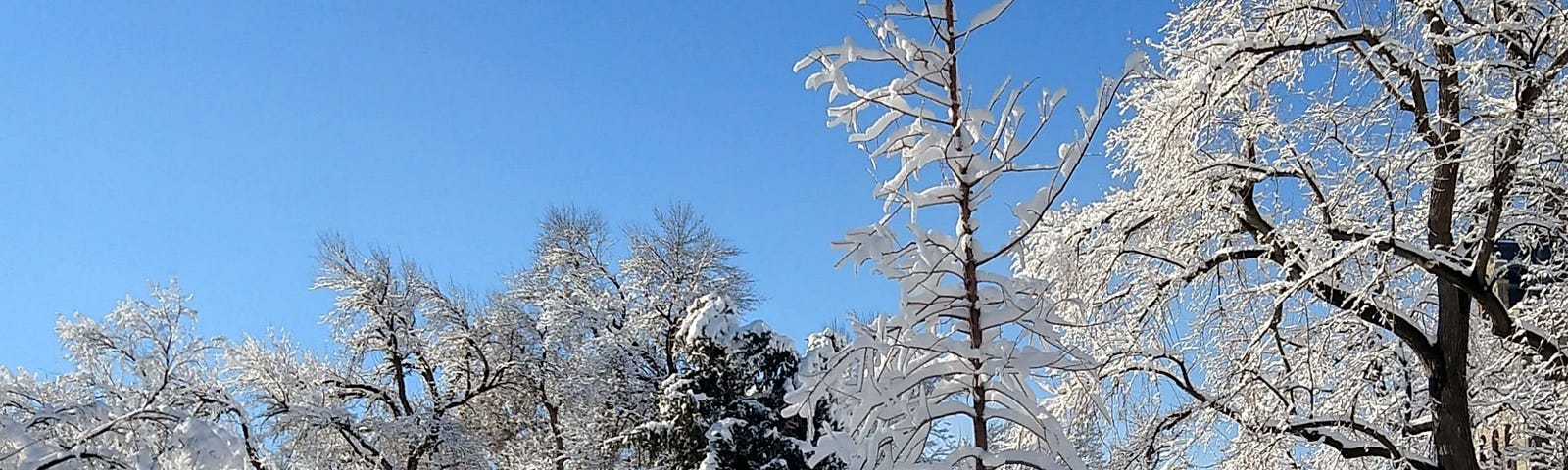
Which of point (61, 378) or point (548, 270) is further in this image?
point (548, 270)

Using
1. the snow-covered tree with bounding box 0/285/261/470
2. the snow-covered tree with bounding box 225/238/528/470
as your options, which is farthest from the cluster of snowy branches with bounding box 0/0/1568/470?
the snow-covered tree with bounding box 225/238/528/470

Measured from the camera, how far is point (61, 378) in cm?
1210

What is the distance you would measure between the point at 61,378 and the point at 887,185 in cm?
1199

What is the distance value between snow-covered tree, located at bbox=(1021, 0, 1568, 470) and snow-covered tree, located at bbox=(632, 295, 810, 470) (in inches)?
225

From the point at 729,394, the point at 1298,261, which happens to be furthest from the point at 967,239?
the point at 729,394

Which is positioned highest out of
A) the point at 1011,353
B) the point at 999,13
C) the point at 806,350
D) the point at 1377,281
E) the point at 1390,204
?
the point at 806,350

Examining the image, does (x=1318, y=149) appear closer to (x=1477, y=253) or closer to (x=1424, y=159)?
(x=1424, y=159)

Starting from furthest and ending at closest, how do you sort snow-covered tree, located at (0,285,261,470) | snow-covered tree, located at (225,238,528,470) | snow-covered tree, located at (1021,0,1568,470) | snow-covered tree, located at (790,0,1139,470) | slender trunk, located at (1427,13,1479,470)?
snow-covered tree, located at (225,238,528,470) → slender trunk, located at (1427,13,1479,470) → snow-covered tree, located at (1021,0,1568,470) → snow-covered tree, located at (0,285,261,470) → snow-covered tree, located at (790,0,1139,470)

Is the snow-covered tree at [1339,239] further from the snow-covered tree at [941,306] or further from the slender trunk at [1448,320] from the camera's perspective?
the snow-covered tree at [941,306]

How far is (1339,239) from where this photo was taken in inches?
263

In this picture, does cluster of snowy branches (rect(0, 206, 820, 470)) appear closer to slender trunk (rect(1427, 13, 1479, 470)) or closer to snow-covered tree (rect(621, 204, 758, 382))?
snow-covered tree (rect(621, 204, 758, 382))

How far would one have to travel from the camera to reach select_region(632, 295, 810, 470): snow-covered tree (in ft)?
43.2

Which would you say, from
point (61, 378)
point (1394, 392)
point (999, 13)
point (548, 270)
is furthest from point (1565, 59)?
point (548, 270)

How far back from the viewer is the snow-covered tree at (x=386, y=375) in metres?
16.4
